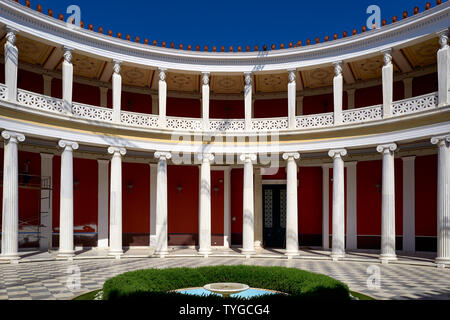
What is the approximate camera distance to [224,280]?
10.6 meters

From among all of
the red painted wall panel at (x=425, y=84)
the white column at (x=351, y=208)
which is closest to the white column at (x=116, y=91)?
the white column at (x=351, y=208)

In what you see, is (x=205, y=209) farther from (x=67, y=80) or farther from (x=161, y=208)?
(x=67, y=80)

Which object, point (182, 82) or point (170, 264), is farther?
point (182, 82)

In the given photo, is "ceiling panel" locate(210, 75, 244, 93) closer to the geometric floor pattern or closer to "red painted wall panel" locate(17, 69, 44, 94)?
"red painted wall panel" locate(17, 69, 44, 94)

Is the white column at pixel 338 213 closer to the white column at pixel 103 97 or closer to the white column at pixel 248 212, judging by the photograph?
the white column at pixel 248 212

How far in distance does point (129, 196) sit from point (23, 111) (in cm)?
808


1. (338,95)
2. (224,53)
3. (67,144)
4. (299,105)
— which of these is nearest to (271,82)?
(299,105)

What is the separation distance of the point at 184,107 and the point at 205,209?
6743mm

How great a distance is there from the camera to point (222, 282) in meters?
10.5

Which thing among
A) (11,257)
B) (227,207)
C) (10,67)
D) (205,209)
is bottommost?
(11,257)

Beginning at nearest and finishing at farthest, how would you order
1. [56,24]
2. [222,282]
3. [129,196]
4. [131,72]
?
[222,282], [56,24], [131,72], [129,196]

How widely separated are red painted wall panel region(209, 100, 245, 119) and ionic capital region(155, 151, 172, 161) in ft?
16.5
